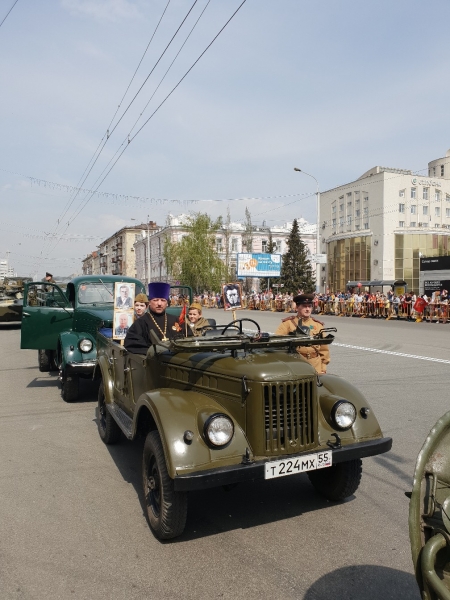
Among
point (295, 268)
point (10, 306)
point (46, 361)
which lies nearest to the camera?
point (46, 361)

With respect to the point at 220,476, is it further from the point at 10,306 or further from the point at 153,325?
the point at 10,306

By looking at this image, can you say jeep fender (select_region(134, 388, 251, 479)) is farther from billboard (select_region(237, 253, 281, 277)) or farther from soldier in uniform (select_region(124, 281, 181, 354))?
billboard (select_region(237, 253, 281, 277))

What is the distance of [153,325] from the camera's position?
222 inches

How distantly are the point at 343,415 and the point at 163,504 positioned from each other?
1.46 m

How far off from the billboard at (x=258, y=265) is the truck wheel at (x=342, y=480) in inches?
1907

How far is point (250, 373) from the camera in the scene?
366 centimetres

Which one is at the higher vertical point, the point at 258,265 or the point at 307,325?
the point at 258,265

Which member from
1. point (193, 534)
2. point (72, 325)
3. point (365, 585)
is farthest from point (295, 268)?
point (365, 585)

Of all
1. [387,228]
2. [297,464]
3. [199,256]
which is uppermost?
[387,228]

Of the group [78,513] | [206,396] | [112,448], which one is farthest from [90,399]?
[206,396]

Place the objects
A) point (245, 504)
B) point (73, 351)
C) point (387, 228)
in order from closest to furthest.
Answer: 1. point (245, 504)
2. point (73, 351)
3. point (387, 228)

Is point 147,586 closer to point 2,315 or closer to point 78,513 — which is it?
point 78,513

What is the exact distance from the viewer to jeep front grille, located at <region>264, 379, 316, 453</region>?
11.9 feet

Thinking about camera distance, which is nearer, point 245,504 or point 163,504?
point 163,504
